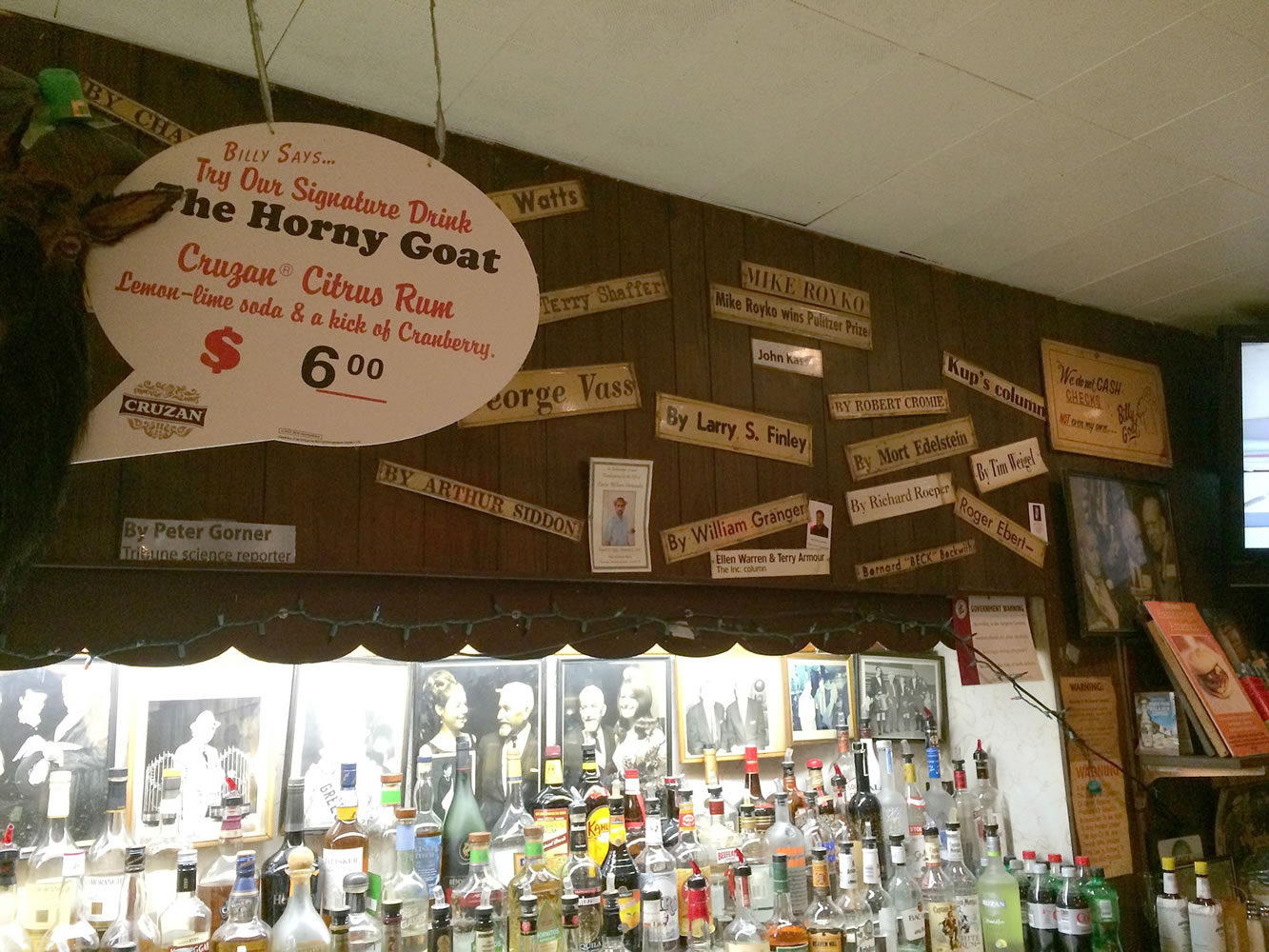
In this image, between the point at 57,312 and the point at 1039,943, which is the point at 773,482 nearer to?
the point at 1039,943

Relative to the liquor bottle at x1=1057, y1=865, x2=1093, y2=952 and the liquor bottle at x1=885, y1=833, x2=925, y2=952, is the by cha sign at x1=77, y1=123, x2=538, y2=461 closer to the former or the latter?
the liquor bottle at x1=885, y1=833, x2=925, y2=952

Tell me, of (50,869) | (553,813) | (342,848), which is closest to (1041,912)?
(553,813)

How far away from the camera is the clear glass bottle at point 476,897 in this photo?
1662mm

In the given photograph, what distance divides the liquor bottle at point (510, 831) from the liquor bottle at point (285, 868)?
0.35m

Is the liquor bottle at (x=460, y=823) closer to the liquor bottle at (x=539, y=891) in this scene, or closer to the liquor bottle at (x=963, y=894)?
the liquor bottle at (x=539, y=891)

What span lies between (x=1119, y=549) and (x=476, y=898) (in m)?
1.94

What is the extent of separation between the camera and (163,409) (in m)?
1.13

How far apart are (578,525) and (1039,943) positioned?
1.42 metres

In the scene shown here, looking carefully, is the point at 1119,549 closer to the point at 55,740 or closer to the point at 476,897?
the point at 476,897

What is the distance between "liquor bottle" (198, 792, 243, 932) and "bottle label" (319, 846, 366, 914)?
0.15m

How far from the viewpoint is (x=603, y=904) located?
5.66 ft

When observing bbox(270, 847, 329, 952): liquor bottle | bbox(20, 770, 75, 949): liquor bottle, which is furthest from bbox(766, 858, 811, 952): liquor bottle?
bbox(20, 770, 75, 949): liquor bottle

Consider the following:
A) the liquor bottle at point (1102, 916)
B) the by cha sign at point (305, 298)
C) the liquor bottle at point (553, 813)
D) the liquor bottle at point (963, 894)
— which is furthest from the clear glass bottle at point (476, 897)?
the liquor bottle at point (1102, 916)

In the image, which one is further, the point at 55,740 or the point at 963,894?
the point at 963,894
